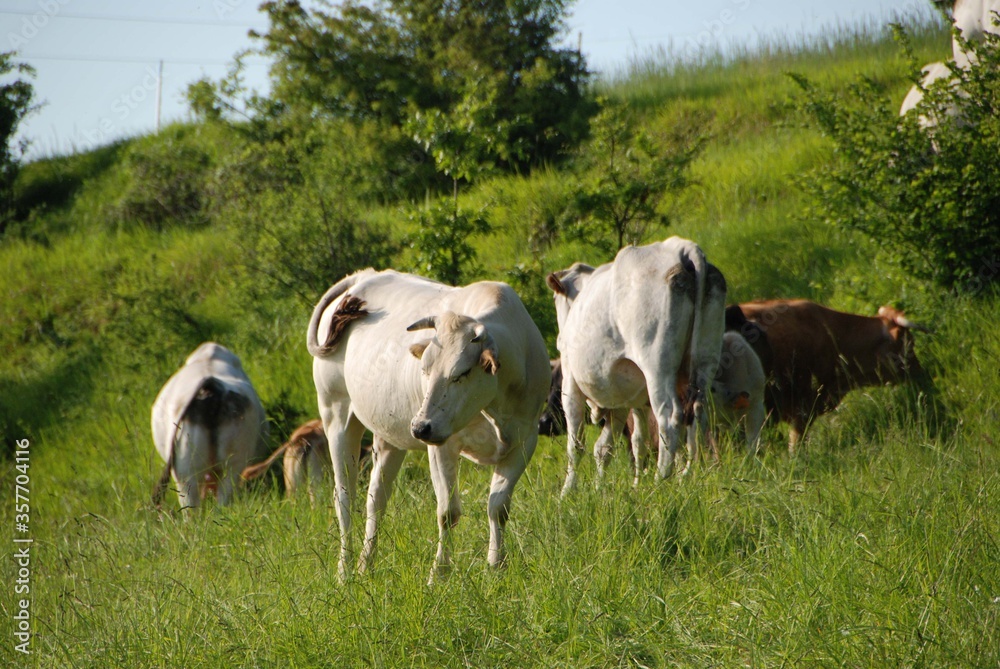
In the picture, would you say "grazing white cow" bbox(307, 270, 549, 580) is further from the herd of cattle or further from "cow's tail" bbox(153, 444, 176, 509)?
"cow's tail" bbox(153, 444, 176, 509)

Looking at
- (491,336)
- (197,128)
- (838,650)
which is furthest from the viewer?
(197,128)

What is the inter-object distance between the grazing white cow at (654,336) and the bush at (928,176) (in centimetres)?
A: 298

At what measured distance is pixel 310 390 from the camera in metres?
11.8

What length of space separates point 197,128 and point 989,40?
63.3 feet

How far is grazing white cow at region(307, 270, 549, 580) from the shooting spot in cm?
466

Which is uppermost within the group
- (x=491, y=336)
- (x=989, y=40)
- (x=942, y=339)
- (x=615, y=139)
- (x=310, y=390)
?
(x=989, y=40)

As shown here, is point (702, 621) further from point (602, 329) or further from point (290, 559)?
point (602, 329)

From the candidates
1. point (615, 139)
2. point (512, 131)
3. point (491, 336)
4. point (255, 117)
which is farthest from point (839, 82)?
point (491, 336)

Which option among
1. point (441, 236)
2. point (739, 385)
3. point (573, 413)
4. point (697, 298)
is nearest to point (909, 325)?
point (739, 385)

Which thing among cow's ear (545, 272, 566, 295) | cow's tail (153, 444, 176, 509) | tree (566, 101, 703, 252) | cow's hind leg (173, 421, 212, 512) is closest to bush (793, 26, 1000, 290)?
tree (566, 101, 703, 252)

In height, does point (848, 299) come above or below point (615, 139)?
below

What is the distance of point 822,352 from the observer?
28.6 ft

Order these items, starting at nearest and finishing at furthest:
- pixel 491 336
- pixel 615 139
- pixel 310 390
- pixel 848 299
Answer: pixel 491 336 < pixel 848 299 < pixel 615 139 < pixel 310 390

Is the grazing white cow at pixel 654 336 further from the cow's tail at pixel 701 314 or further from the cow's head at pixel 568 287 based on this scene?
the cow's head at pixel 568 287
